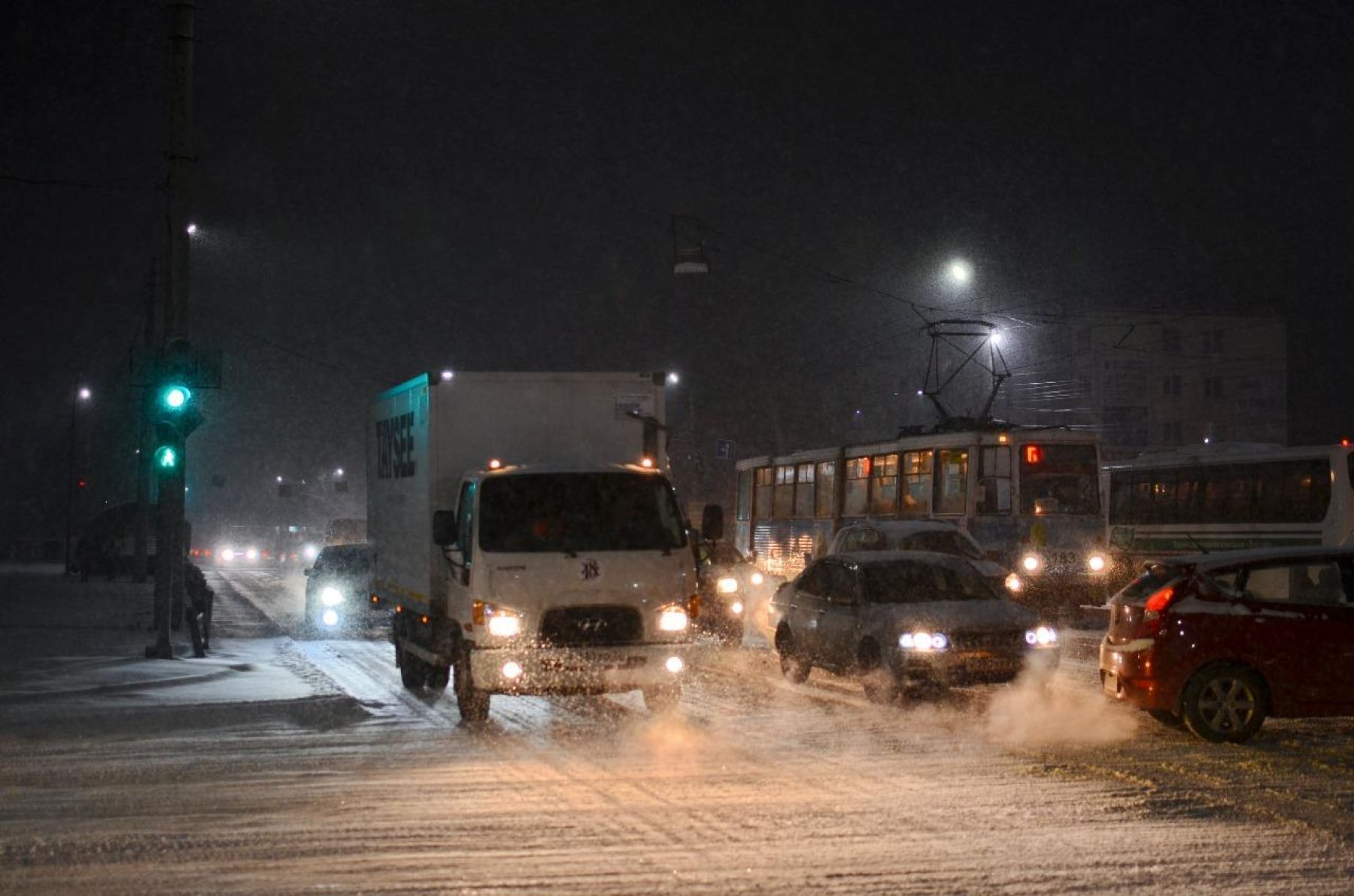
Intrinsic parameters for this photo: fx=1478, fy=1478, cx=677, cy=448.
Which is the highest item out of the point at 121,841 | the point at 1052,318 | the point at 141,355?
the point at 1052,318

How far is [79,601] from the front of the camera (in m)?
32.5

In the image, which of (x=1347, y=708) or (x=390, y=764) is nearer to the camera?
(x=390, y=764)

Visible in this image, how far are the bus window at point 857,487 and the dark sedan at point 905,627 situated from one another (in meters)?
15.5

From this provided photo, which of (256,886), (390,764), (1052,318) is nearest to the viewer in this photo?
(256,886)

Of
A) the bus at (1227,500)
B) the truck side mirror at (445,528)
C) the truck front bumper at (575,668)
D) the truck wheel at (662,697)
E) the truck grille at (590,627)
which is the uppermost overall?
the bus at (1227,500)

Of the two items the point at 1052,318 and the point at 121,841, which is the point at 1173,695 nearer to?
the point at 121,841

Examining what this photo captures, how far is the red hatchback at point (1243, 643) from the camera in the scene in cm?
1147

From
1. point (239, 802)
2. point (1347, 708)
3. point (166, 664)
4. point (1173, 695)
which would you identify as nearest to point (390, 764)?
point (239, 802)

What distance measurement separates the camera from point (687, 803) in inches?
353

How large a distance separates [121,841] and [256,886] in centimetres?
146

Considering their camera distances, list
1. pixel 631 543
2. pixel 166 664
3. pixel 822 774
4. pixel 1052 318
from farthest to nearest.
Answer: pixel 1052 318 → pixel 166 664 → pixel 631 543 → pixel 822 774

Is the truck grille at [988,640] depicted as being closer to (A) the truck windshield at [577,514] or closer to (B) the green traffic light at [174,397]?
(A) the truck windshield at [577,514]

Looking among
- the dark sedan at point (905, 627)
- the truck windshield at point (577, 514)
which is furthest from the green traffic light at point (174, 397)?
the dark sedan at point (905, 627)

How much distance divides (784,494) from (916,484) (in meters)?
6.87
